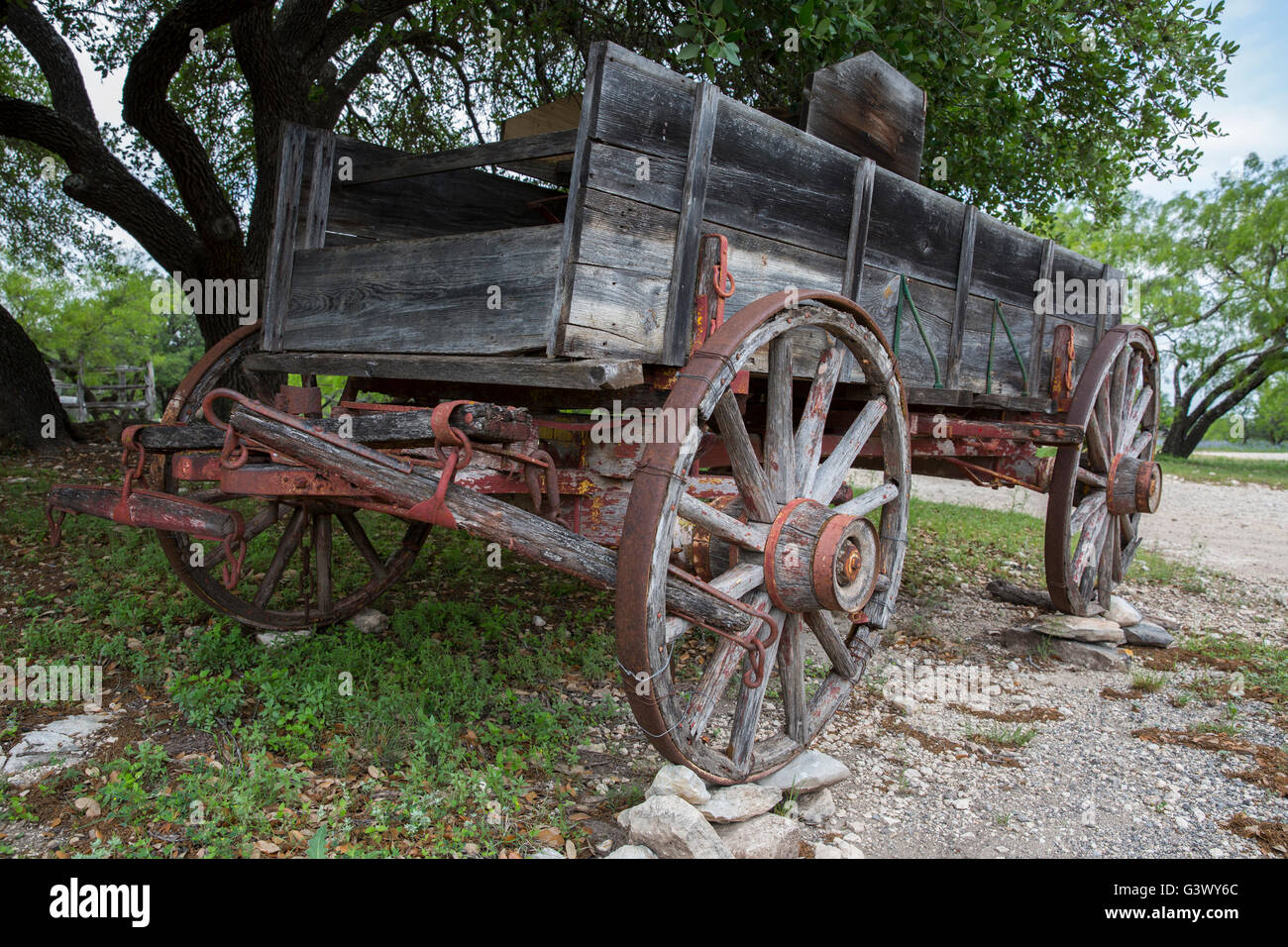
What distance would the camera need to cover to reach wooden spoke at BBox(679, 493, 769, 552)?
2559 millimetres

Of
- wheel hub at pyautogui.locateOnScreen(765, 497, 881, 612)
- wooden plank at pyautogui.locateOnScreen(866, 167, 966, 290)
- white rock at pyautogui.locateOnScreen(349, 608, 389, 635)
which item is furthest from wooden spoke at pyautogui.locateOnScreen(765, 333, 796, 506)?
white rock at pyautogui.locateOnScreen(349, 608, 389, 635)

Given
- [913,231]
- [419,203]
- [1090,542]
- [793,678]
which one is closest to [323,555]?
[419,203]

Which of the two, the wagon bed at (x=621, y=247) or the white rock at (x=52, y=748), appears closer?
the wagon bed at (x=621, y=247)

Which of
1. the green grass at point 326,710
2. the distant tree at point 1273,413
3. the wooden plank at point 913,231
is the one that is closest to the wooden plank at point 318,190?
the green grass at point 326,710

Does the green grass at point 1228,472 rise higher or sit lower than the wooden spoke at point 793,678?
higher

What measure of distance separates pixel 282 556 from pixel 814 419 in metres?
2.45

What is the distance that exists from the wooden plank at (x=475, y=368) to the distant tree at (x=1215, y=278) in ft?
68.7

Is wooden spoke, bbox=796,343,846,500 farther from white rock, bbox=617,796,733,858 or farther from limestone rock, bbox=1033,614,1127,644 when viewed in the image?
limestone rock, bbox=1033,614,1127,644

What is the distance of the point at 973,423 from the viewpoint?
14.0 ft

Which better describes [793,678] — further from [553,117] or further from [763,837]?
[553,117]

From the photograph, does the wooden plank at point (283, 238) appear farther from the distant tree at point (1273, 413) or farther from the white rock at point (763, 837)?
the distant tree at point (1273, 413)

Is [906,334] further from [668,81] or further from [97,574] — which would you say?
[97,574]

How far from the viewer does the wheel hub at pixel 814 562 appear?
275 centimetres
